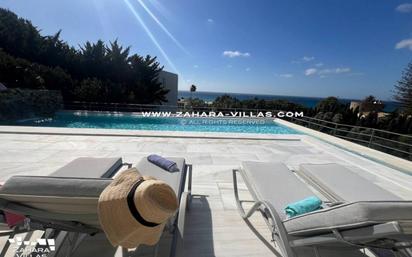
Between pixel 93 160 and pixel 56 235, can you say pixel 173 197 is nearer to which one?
pixel 56 235

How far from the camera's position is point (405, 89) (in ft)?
62.2

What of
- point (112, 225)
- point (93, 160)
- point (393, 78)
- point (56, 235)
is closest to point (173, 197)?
point (112, 225)

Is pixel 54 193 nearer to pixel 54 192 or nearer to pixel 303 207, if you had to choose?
pixel 54 192

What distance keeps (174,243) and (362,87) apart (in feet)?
97.3

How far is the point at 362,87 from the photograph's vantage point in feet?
86.7

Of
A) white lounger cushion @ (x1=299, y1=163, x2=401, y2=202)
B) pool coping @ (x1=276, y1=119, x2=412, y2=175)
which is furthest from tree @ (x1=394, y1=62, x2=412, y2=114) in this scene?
white lounger cushion @ (x1=299, y1=163, x2=401, y2=202)

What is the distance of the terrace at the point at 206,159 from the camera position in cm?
242

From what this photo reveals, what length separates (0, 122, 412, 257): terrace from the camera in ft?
7.95

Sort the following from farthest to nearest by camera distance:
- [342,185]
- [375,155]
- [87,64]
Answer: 1. [87,64]
2. [375,155]
3. [342,185]

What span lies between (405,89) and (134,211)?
2319 cm

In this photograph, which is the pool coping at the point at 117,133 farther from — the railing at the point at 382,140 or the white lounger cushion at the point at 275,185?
the white lounger cushion at the point at 275,185

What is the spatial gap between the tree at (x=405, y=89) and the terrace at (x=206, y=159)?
15.6 metres

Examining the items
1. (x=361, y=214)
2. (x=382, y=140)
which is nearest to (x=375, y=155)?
(x=382, y=140)

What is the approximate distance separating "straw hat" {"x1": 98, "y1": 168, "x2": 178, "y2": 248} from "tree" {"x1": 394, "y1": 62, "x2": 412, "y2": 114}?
21960mm
